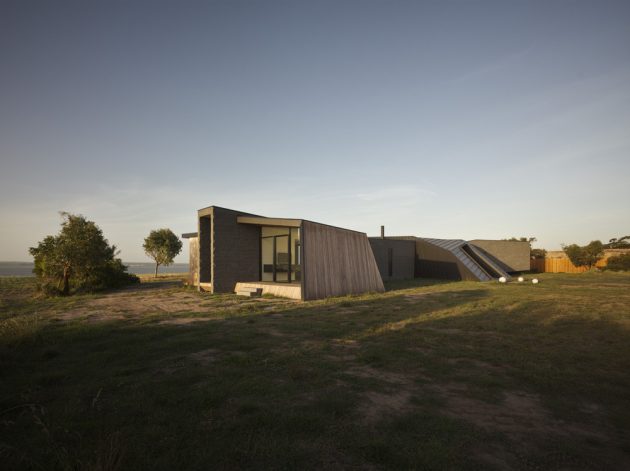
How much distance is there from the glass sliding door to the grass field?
818 cm

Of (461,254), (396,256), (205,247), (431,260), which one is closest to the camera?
(205,247)

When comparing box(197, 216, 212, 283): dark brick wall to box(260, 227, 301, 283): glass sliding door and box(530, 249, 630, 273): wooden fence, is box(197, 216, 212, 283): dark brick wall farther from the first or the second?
box(530, 249, 630, 273): wooden fence

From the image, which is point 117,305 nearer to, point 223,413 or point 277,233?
point 277,233

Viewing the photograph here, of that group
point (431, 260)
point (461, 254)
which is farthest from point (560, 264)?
point (431, 260)

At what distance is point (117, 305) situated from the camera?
1132cm

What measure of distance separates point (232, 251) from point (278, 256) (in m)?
2.49

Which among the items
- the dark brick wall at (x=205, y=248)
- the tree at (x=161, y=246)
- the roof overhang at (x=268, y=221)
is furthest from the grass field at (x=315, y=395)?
the tree at (x=161, y=246)

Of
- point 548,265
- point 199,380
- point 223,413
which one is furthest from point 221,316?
point 548,265

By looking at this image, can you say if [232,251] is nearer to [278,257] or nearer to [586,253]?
[278,257]

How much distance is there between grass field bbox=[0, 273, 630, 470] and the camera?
275 centimetres

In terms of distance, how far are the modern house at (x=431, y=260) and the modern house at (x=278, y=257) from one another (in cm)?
712

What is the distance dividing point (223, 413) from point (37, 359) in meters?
4.02

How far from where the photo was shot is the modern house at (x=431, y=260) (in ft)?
77.3

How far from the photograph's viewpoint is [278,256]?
16766 millimetres
